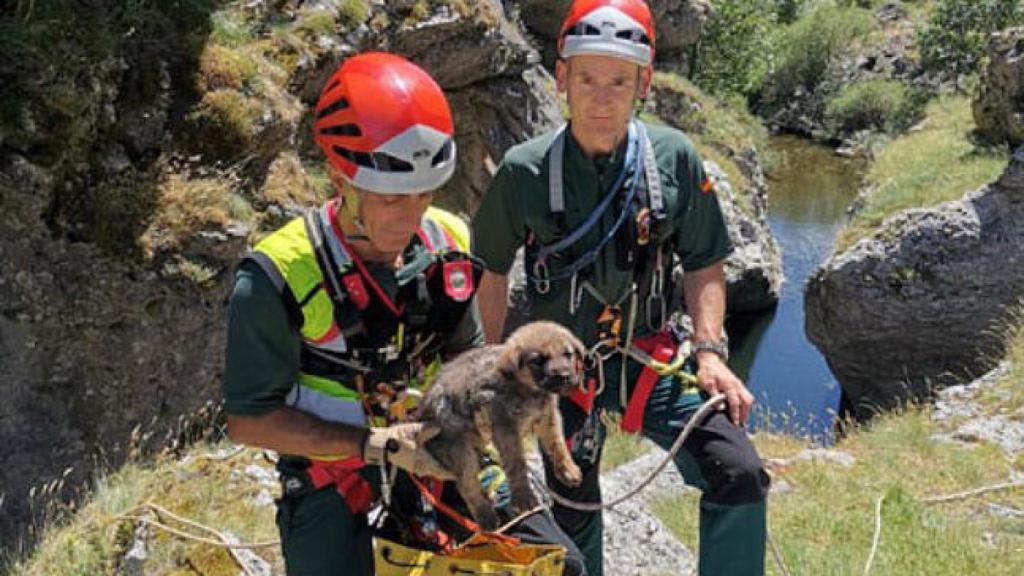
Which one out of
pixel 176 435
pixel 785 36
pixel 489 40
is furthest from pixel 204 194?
pixel 785 36

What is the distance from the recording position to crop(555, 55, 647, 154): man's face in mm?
4773

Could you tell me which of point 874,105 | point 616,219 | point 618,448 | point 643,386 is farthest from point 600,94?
point 874,105

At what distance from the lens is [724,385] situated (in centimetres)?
466

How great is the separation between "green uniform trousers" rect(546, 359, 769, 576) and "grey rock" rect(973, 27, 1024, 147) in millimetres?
19413

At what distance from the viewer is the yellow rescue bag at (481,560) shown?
3.72 m

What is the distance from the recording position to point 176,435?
435 inches

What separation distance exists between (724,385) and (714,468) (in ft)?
1.50

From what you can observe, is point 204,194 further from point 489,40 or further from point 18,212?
point 489,40

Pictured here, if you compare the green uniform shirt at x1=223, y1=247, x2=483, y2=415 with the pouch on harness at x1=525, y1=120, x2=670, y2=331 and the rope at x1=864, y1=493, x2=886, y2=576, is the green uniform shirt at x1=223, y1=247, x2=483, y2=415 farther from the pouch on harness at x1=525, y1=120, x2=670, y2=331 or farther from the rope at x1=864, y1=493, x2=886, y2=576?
the rope at x1=864, y1=493, x2=886, y2=576

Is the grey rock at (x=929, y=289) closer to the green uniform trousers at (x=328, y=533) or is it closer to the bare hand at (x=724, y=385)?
the bare hand at (x=724, y=385)

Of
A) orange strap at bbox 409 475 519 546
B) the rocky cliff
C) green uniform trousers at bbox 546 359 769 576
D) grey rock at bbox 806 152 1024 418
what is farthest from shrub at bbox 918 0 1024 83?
orange strap at bbox 409 475 519 546

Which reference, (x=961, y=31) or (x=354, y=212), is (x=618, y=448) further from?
(x=961, y=31)

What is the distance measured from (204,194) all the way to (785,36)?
220 feet

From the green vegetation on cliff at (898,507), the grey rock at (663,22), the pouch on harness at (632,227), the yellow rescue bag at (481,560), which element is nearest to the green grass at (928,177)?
the grey rock at (663,22)
